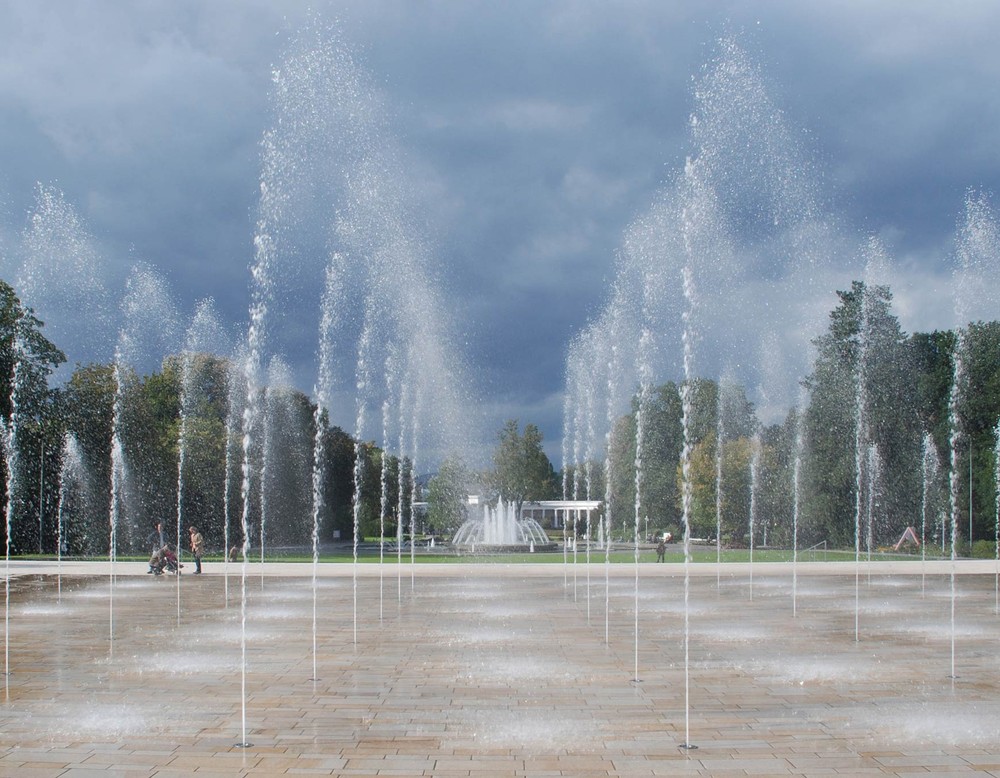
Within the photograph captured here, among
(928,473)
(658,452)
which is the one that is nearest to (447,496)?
(658,452)

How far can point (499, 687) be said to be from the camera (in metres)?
10.4

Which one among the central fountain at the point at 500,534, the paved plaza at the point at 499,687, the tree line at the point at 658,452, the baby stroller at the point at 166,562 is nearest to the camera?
the paved plaza at the point at 499,687

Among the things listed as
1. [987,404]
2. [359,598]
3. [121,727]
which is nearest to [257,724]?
[121,727]

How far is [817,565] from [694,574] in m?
6.91

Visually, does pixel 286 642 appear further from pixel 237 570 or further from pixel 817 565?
pixel 817 565

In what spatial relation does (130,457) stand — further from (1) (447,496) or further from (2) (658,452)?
(2) (658,452)

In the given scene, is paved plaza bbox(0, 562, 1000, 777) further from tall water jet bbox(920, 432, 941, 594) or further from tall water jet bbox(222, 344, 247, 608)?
tall water jet bbox(920, 432, 941, 594)

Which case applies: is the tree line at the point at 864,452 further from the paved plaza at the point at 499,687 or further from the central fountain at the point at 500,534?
the paved plaza at the point at 499,687

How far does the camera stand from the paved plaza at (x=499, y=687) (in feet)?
25.1

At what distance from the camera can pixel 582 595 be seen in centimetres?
2131

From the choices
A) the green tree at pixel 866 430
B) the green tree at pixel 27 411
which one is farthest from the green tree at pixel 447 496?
the green tree at pixel 27 411

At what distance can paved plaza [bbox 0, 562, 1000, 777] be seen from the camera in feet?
25.1

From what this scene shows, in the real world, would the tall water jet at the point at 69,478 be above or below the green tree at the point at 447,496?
above

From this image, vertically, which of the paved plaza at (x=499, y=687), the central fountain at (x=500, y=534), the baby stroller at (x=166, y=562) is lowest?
the central fountain at (x=500, y=534)
